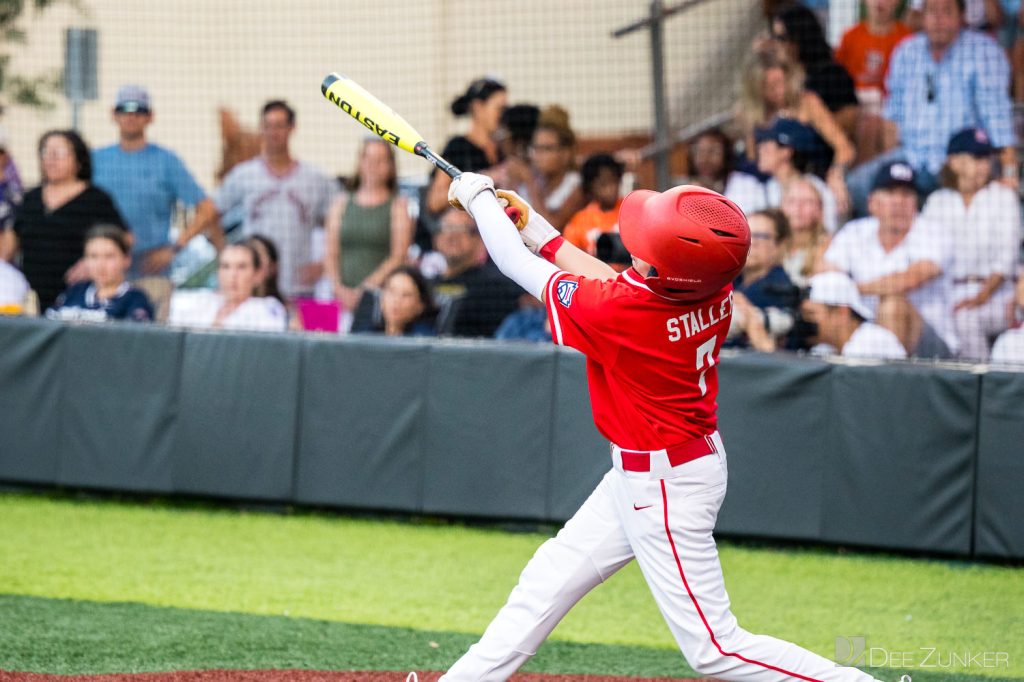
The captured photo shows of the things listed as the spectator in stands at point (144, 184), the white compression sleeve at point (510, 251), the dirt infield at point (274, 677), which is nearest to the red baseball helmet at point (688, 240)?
the white compression sleeve at point (510, 251)

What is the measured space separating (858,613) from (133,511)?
3.78m

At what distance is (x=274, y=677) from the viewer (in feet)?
13.1

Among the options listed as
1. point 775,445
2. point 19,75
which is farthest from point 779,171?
point 19,75

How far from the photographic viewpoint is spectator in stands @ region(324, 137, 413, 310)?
7.41m

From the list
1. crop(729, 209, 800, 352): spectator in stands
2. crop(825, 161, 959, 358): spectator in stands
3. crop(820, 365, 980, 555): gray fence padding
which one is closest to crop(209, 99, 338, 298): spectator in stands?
crop(729, 209, 800, 352): spectator in stands

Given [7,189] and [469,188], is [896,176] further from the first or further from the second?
[7,189]

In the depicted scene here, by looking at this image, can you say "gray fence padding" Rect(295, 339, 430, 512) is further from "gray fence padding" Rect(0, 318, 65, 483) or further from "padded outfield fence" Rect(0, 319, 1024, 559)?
"gray fence padding" Rect(0, 318, 65, 483)

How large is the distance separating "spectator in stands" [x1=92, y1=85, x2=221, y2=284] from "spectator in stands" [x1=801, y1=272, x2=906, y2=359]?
386 cm

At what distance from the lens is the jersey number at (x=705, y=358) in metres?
3.21

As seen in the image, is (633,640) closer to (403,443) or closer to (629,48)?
(403,443)

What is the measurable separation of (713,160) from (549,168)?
996 millimetres

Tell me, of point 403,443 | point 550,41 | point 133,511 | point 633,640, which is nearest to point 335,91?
point 633,640

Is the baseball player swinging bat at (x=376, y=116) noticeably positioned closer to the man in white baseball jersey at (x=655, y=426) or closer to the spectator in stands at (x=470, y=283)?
the man in white baseball jersey at (x=655, y=426)

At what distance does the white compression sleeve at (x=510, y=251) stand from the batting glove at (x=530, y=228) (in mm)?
212
